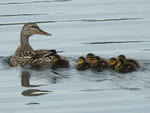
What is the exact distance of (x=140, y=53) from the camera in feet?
42.4

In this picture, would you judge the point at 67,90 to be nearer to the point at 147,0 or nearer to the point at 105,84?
the point at 105,84

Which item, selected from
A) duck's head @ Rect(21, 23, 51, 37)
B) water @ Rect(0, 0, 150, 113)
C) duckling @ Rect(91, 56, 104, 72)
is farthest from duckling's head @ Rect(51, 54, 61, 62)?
duck's head @ Rect(21, 23, 51, 37)

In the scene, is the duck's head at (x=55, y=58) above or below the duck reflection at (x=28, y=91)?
above

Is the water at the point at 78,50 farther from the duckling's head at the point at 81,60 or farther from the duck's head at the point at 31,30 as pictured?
the duck's head at the point at 31,30

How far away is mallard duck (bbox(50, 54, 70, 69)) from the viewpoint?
39.7ft

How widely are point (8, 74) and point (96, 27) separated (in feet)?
10.3

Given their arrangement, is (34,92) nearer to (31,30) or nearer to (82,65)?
(82,65)

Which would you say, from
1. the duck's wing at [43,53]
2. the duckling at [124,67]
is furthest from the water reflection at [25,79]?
the duckling at [124,67]

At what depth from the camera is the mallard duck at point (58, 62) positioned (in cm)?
1211

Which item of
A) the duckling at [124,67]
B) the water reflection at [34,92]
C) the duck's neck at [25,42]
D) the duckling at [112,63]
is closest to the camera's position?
the water reflection at [34,92]

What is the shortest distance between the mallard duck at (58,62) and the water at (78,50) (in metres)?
0.12

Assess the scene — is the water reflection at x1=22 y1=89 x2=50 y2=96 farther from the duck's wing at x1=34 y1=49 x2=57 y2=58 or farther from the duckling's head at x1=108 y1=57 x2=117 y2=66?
the duck's wing at x1=34 y1=49 x2=57 y2=58

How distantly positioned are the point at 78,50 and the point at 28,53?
870mm

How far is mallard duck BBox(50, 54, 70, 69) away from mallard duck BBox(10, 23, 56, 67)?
120mm
